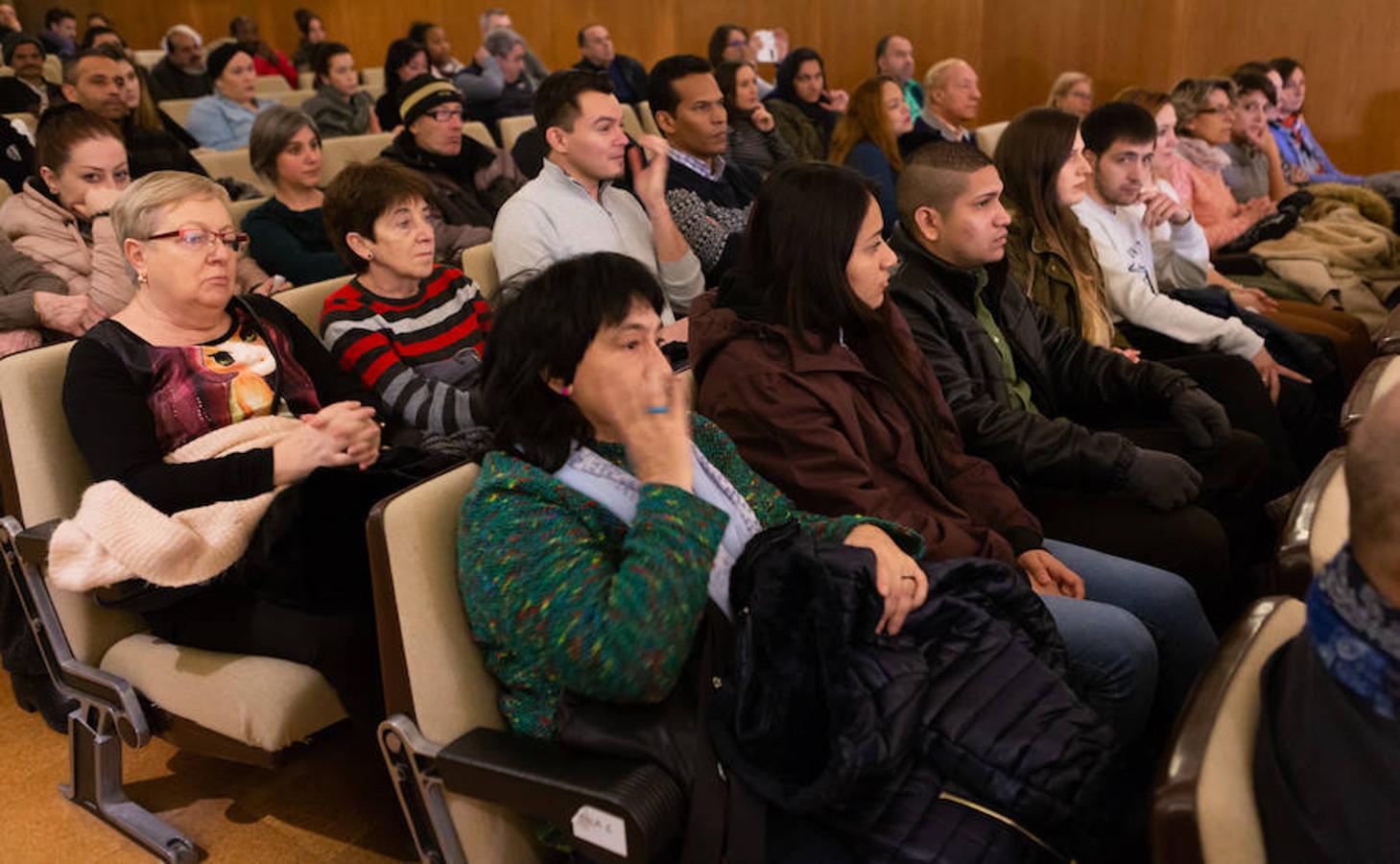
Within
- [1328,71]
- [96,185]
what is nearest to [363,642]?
[96,185]

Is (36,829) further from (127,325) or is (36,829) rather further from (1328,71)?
(1328,71)

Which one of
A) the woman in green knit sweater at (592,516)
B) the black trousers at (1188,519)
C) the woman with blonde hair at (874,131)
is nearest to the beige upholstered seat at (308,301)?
the woman in green knit sweater at (592,516)

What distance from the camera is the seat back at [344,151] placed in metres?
4.30

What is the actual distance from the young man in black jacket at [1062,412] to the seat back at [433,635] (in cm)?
117

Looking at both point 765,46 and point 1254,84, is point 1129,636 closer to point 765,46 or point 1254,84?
point 1254,84

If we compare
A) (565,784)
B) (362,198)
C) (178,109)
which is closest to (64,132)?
(362,198)

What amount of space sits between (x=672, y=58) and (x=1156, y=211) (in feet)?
5.19

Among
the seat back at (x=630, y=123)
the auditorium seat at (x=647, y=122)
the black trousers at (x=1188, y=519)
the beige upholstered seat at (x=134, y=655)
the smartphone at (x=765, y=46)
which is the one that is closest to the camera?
the beige upholstered seat at (x=134, y=655)

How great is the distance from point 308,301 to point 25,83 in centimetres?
407

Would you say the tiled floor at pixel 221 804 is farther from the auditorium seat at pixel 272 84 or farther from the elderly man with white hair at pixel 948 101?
the auditorium seat at pixel 272 84

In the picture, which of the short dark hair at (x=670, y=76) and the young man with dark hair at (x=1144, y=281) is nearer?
the young man with dark hair at (x=1144, y=281)

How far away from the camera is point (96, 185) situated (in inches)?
113

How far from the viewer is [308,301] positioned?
235cm

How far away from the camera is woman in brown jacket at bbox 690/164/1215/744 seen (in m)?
1.82
